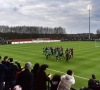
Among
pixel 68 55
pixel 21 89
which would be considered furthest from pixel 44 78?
pixel 68 55

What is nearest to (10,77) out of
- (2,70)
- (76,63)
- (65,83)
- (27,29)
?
(2,70)

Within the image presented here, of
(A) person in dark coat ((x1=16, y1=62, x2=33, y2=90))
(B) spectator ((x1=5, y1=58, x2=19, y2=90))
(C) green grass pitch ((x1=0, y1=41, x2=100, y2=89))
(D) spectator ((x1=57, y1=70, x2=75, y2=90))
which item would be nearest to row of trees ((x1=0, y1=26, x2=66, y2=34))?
(C) green grass pitch ((x1=0, y1=41, x2=100, y2=89))

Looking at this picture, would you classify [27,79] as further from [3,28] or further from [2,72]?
[3,28]

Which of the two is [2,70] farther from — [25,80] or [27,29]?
[27,29]

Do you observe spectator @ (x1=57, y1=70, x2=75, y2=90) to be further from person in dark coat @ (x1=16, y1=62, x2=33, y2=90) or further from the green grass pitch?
the green grass pitch

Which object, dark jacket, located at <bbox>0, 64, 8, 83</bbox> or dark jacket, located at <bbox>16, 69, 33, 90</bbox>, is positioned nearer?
dark jacket, located at <bbox>16, 69, 33, 90</bbox>

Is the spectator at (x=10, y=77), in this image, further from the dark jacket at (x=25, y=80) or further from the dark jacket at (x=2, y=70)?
the dark jacket at (x=25, y=80)

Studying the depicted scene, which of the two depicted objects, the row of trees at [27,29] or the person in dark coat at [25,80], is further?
the row of trees at [27,29]

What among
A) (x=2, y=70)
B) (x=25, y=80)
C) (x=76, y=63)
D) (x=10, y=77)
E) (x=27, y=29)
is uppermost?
(x=27, y=29)

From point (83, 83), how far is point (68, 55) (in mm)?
11877

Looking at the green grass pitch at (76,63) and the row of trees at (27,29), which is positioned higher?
the row of trees at (27,29)

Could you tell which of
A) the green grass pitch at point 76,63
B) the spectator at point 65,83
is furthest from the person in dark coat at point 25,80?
the green grass pitch at point 76,63

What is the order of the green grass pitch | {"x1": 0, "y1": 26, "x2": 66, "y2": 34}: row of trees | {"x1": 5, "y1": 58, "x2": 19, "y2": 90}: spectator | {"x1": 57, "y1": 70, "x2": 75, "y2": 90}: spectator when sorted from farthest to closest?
{"x1": 0, "y1": 26, "x2": 66, "y2": 34}: row of trees
the green grass pitch
{"x1": 5, "y1": 58, "x2": 19, "y2": 90}: spectator
{"x1": 57, "y1": 70, "x2": 75, "y2": 90}: spectator

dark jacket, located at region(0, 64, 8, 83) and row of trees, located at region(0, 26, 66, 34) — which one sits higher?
row of trees, located at region(0, 26, 66, 34)
